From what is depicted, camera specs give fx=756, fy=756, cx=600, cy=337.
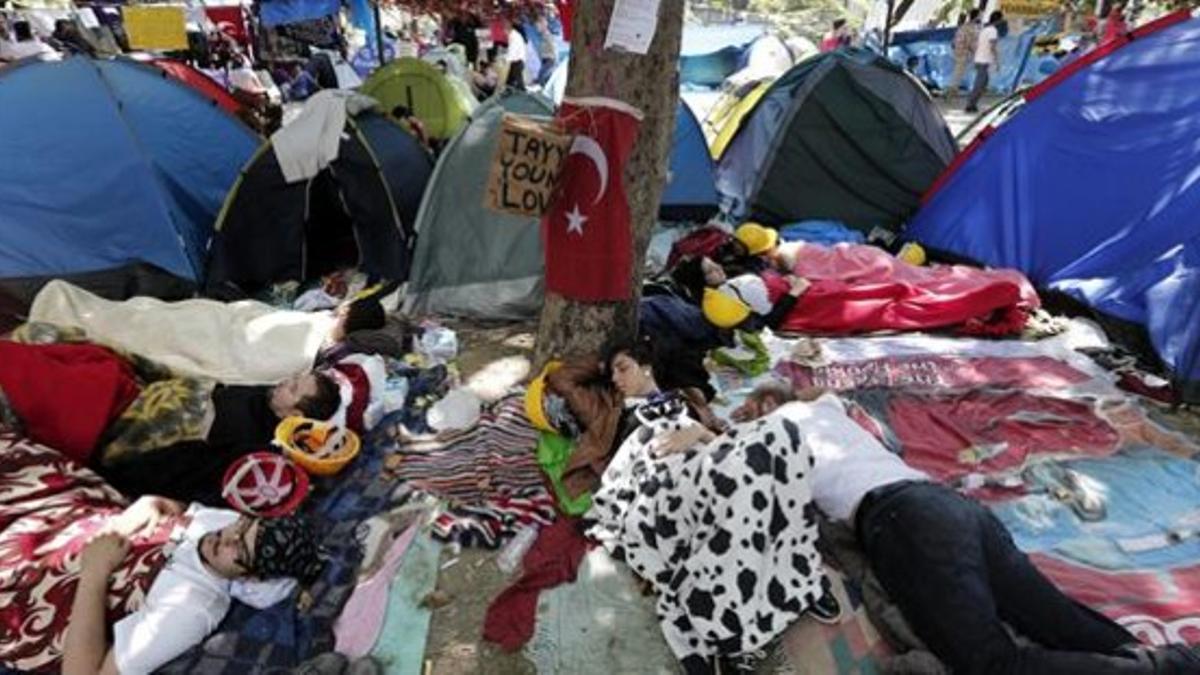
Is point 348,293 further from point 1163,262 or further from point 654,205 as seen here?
point 1163,262

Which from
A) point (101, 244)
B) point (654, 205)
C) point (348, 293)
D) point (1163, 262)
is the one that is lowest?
point (348, 293)

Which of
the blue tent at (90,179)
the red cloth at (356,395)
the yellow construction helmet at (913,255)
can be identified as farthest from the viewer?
the yellow construction helmet at (913,255)

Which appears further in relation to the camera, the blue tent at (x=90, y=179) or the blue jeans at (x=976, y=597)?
the blue tent at (x=90, y=179)

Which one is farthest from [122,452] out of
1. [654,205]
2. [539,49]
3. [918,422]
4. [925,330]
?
[539,49]

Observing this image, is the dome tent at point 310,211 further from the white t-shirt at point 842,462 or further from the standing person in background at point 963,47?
the standing person in background at point 963,47

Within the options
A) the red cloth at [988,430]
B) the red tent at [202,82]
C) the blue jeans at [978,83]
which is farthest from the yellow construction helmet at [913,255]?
the blue jeans at [978,83]

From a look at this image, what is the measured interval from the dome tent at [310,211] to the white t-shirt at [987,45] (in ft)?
34.7

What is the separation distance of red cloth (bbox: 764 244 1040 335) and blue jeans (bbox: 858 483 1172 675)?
7.63 feet

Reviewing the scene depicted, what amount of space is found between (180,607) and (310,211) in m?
3.68

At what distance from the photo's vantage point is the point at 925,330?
4504 millimetres

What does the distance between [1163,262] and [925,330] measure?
1.20 metres

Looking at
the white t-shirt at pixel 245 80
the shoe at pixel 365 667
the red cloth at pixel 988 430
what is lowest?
the shoe at pixel 365 667

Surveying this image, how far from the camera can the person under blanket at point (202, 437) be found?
9.68 feet

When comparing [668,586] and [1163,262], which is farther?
[1163,262]
